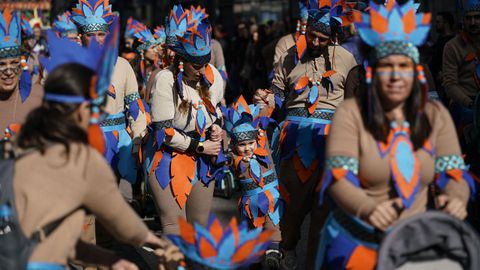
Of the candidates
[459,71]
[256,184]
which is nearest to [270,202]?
[256,184]

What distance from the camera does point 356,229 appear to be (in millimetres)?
4660

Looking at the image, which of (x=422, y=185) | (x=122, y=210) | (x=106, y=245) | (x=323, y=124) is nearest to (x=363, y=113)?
(x=422, y=185)

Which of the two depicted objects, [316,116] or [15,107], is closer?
[15,107]

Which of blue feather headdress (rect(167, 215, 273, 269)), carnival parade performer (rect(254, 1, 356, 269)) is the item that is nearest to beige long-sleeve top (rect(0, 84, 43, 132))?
carnival parade performer (rect(254, 1, 356, 269))

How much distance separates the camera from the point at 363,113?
465 centimetres

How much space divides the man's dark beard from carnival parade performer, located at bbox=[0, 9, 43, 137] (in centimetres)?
196

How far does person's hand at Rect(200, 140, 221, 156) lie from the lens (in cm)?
681

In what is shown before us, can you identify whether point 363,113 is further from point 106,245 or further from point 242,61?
point 242,61

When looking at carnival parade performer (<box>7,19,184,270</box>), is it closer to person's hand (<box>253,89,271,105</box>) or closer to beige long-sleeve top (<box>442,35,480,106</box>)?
person's hand (<box>253,89,271,105</box>)

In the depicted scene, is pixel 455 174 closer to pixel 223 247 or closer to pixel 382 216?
pixel 382 216

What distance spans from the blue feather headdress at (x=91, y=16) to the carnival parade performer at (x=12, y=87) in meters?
1.39

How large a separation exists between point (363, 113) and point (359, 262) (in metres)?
0.71

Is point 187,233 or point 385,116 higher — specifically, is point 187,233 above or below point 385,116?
below

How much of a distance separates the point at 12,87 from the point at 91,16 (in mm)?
1698
